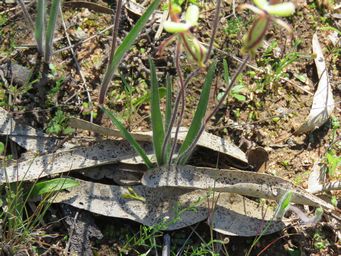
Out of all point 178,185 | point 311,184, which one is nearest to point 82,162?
point 178,185

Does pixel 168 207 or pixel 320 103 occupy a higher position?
pixel 320 103

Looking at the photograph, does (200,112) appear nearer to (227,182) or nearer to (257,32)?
(227,182)

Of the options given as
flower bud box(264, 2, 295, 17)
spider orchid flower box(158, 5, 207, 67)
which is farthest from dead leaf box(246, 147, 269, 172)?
flower bud box(264, 2, 295, 17)

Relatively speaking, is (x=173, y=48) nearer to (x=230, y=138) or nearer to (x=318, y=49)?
(x=230, y=138)

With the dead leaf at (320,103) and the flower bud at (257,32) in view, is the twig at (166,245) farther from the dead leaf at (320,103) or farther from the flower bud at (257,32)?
the flower bud at (257,32)

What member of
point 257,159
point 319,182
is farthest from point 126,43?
point 319,182

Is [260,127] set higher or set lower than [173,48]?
lower

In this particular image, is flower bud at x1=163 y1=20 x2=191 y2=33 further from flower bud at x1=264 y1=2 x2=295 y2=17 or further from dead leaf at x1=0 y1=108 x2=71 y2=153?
dead leaf at x1=0 y1=108 x2=71 y2=153
